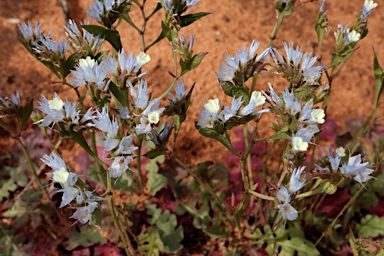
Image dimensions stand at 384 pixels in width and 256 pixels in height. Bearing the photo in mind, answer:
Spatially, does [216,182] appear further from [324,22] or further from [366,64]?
[366,64]

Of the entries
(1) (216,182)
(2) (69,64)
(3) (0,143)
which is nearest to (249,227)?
(1) (216,182)

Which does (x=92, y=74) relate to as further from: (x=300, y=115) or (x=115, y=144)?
(x=300, y=115)

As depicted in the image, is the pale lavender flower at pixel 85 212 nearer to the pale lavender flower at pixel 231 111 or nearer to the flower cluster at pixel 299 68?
the pale lavender flower at pixel 231 111

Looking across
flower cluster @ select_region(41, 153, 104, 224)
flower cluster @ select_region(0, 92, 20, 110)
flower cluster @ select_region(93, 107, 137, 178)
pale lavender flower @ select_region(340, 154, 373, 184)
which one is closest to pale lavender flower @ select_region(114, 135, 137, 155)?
flower cluster @ select_region(93, 107, 137, 178)

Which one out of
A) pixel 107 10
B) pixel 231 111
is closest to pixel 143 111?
pixel 231 111

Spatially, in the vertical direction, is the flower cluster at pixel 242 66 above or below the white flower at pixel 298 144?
above

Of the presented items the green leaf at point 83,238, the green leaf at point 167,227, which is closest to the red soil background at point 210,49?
the green leaf at point 167,227

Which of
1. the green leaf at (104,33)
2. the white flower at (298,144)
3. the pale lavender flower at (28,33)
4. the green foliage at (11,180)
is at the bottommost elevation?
the green foliage at (11,180)
